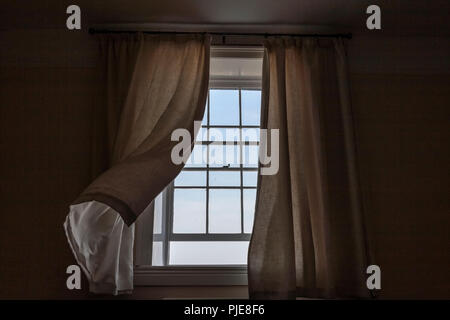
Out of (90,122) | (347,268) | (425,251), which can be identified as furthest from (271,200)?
(90,122)

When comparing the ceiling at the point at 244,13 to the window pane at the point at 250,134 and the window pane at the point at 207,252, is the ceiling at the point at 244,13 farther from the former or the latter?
the window pane at the point at 207,252

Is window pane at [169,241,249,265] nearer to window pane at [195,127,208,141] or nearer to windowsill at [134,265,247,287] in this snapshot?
windowsill at [134,265,247,287]

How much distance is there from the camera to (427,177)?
246 cm

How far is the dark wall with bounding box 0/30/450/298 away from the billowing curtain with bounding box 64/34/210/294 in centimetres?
20

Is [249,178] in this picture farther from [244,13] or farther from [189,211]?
[244,13]

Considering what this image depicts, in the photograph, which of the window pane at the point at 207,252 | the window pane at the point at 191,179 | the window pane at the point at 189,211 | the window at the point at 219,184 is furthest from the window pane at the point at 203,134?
the window pane at the point at 207,252

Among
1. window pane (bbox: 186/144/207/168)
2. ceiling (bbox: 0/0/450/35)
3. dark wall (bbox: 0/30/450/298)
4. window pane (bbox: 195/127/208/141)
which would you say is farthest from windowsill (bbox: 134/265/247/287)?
ceiling (bbox: 0/0/450/35)

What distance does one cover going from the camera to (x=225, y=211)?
8.22 feet

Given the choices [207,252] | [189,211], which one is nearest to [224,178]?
[189,211]

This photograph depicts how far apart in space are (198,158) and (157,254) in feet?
1.99

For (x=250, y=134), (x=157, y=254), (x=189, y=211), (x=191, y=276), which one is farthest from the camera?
(x=250, y=134)

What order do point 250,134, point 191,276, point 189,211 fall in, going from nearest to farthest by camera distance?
point 191,276, point 189,211, point 250,134

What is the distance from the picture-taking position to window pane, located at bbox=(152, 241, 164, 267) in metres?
2.38
